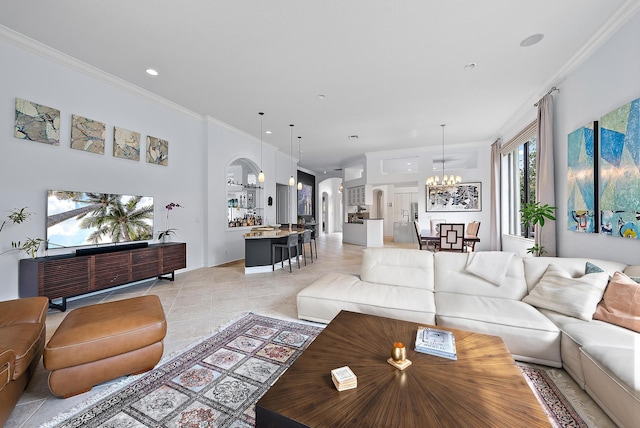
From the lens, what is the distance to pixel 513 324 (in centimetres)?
194

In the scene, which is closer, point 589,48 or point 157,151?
point 589,48

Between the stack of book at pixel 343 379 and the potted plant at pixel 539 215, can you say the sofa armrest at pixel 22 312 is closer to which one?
the stack of book at pixel 343 379

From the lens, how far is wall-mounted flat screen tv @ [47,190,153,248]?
3.27 metres

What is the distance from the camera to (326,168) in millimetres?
11273

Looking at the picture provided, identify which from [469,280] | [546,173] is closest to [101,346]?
[469,280]

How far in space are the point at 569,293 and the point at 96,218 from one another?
5639mm

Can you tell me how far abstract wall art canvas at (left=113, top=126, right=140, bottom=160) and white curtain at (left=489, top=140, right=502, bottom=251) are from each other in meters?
8.17

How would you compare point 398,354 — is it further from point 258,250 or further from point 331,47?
point 258,250

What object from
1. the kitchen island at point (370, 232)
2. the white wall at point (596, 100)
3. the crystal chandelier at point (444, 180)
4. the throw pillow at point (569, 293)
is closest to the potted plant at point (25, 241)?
the throw pillow at point (569, 293)

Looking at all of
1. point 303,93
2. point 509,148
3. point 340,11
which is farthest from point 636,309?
point 509,148

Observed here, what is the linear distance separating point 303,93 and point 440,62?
217 cm

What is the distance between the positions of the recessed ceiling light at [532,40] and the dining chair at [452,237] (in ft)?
10.8

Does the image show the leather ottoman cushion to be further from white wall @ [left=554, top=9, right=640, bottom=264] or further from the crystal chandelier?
the crystal chandelier

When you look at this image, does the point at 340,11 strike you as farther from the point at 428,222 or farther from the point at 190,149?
the point at 428,222
